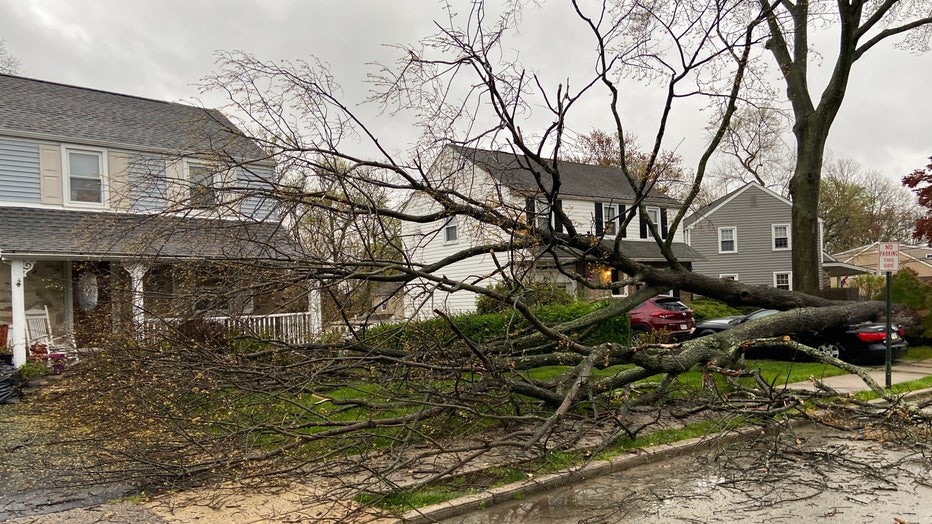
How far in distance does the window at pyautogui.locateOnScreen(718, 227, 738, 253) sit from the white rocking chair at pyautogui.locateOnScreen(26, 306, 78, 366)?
100 ft

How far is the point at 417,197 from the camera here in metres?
8.59

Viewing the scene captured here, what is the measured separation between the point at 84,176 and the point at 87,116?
2.26 m

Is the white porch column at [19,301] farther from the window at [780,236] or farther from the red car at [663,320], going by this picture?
the window at [780,236]

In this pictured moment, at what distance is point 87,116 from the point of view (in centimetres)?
1655

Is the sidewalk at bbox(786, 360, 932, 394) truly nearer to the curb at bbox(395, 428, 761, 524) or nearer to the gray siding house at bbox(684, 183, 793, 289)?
the curb at bbox(395, 428, 761, 524)

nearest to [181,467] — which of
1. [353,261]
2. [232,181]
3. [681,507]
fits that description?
[353,261]

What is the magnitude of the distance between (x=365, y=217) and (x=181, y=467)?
335 centimetres

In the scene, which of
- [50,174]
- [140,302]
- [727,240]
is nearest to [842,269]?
[727,240]

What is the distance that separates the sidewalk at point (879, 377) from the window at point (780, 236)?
19.9m

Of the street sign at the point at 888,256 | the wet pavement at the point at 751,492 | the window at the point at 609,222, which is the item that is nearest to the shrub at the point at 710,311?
the window at the point at 609,222

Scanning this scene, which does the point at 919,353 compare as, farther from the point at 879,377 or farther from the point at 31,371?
the point at 31,371

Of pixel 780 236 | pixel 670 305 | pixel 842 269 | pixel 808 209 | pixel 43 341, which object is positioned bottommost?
pixel 43 341

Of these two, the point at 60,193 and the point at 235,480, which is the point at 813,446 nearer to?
the point at 235,480

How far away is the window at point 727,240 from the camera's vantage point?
33.6m
